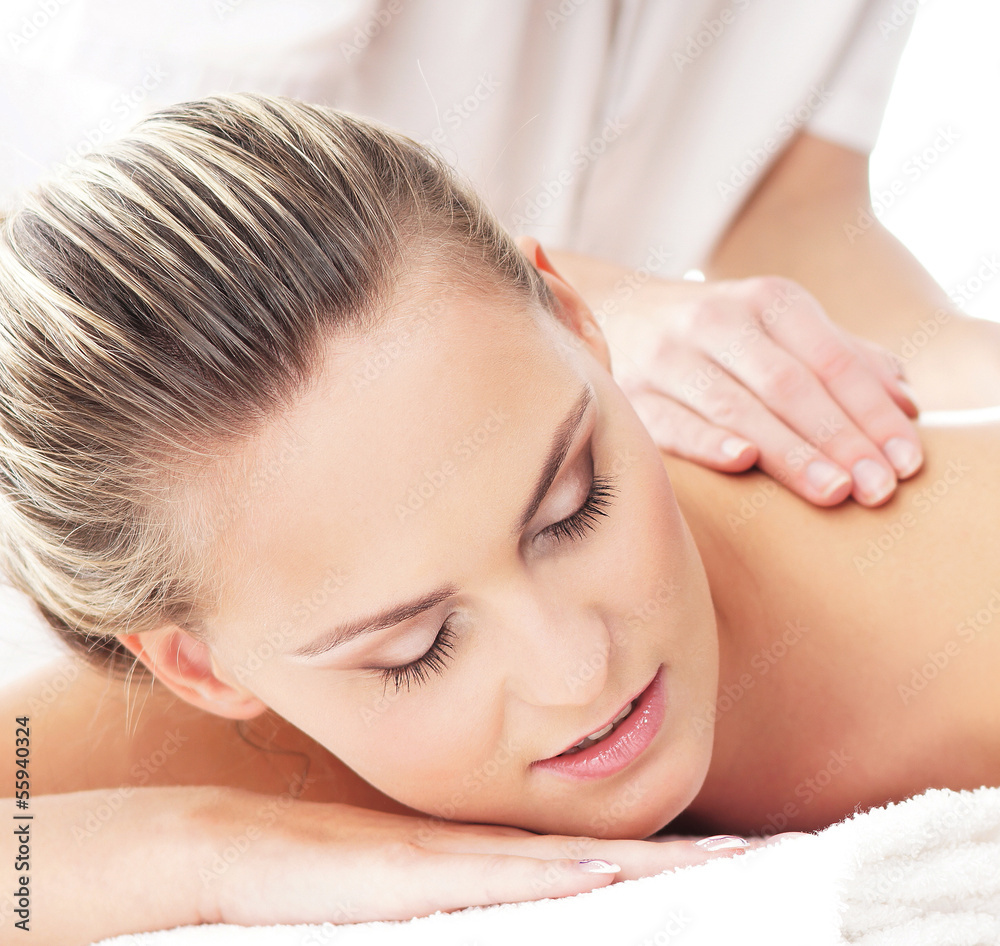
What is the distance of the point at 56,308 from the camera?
0.68 metres

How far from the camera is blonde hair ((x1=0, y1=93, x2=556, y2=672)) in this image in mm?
680

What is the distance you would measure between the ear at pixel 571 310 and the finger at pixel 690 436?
5.3 inches

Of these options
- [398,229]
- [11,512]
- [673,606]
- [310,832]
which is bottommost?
[310,832]

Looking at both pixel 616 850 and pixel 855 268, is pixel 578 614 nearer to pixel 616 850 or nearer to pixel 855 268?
pixel 616 850

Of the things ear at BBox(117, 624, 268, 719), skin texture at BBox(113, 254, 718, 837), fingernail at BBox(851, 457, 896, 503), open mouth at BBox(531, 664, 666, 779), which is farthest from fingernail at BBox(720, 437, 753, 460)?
ear at BBox(117, 624, 268, 719)

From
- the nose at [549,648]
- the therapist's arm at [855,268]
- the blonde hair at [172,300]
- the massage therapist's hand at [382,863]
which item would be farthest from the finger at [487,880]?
the therapist's arm at [855,268]

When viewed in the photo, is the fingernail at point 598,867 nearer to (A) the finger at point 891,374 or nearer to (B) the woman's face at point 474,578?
(B) the woman's face at point 474,578

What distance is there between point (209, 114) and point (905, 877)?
735 mm

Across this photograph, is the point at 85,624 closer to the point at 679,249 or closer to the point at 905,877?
the point at 905,877

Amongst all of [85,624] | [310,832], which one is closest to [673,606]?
[310,832]

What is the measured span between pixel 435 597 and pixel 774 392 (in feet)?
1.74

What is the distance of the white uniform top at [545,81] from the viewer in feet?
4.00

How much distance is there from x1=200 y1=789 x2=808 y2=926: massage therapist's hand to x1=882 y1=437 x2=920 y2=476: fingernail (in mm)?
427

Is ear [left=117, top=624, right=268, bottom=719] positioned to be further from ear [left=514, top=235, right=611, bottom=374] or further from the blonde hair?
ear [left=514, top=235, right=611, bottom=374]
